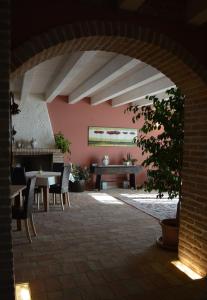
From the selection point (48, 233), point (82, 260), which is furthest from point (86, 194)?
point (82, 260)

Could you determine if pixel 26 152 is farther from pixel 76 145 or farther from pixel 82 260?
pixel 82 260

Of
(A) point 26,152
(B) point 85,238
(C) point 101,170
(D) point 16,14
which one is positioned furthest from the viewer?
(C) point 101,170

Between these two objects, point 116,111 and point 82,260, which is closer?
point 82,260

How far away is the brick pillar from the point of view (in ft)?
6.49

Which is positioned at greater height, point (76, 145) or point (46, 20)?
point (46, 20)

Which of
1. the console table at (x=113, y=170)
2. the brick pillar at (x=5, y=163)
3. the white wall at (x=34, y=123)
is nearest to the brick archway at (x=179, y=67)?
the brick pillar at (x=5, y=163)

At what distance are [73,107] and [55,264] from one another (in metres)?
6.24

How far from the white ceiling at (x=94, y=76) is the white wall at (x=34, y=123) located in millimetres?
556

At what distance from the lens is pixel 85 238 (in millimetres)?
4305

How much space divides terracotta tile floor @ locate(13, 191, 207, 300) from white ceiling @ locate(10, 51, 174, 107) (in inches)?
93.5

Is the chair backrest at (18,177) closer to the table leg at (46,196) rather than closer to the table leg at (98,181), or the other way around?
the table leg at (46,196)

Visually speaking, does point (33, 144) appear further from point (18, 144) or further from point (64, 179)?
point (64, 179)

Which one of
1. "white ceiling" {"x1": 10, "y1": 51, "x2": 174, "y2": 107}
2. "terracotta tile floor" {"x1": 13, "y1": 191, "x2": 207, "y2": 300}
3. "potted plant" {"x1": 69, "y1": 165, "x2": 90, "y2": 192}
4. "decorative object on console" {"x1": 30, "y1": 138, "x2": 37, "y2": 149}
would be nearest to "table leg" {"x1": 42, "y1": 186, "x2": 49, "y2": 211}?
"terracotta tile floor" {"x1": 13, "y1": 191, "x2": 207, "y2": 300}

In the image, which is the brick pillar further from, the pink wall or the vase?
the pink wall
